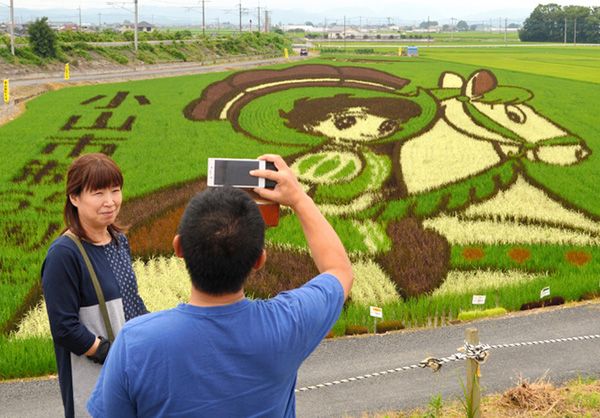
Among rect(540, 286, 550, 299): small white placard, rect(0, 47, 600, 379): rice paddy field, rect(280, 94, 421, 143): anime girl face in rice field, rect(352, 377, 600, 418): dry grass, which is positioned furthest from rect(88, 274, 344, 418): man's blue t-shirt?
rect(280, 94, 421, 143): anime girl face in rice field

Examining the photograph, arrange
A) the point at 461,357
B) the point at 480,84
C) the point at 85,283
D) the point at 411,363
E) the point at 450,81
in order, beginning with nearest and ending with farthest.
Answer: the point at 85,283
the point at 461,357
the point at 411,363
the point at 480,84
the point at 450,81

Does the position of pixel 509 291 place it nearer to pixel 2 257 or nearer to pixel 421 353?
pixel 421 353

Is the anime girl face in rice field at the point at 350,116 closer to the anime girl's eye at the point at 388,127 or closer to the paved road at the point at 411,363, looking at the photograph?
the anime girl's eye at the point at 388,127

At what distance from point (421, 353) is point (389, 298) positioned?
2354mm

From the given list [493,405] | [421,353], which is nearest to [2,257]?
[421,353]

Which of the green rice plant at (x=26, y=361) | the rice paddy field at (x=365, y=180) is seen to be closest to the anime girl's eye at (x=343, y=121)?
the rice paddy field at (x=365, y=180)

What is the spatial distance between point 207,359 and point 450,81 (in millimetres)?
30886

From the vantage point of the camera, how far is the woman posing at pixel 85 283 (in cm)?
347

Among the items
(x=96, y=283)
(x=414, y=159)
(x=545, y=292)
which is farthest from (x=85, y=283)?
(x=414, y=159)

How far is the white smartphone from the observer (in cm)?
267

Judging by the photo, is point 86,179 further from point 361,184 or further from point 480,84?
point 480,84

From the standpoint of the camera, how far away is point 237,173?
2723mm

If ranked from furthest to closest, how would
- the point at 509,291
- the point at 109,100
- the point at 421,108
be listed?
the point at 109,100 < the point at 421,108 < the point at 509,291

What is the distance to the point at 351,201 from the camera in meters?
14.0
